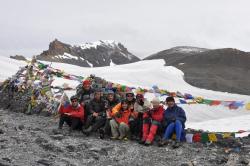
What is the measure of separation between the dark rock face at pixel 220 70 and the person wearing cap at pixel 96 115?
28.9 meters

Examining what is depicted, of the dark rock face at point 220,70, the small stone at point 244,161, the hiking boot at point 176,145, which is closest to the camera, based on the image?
the small stone at point 244,161

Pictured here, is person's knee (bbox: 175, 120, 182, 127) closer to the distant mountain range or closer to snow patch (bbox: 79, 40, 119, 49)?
the distant mountain range

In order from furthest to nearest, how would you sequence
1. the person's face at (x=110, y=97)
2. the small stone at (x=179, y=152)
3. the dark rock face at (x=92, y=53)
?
the dark rock face at (x=92, y=53)
the person's face at (x=110, y=97)
the small stone at (x=179, y=152)

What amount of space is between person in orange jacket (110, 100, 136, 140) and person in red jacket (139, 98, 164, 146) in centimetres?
52

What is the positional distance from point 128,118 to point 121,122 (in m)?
0.28

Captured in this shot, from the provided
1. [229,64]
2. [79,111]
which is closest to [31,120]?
[79,111]

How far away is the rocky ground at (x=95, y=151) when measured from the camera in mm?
10195

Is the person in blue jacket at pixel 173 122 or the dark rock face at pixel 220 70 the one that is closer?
the person in blue jacket at pixel 173 122

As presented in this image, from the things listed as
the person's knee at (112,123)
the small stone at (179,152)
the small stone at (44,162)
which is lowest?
the small stone at (44,162)

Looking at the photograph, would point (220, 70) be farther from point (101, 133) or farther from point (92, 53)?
point (92, 53)

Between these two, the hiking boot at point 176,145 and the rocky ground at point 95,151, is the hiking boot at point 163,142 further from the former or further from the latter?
the hiking boot at point 176,145

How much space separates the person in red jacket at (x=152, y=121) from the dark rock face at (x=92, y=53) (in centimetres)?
9319

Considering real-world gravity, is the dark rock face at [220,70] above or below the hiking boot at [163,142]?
above

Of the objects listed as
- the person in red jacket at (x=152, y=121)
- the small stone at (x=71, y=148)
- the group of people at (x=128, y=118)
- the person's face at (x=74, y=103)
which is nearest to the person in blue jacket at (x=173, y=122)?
the group of people at (x=128, y=118)
